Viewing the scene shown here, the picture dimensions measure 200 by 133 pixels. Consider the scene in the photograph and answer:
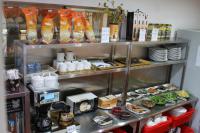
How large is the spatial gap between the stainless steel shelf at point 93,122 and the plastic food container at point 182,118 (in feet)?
2.26

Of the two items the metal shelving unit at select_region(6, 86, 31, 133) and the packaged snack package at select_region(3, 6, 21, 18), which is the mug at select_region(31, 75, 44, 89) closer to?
the metal shelving unit at select_region(6, 86, 31, 133)

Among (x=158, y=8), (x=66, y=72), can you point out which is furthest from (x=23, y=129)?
(x=158, y=8)

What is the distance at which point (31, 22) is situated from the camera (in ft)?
→ 5.90

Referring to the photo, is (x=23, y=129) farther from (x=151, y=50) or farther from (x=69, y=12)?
(x=151, y=50)

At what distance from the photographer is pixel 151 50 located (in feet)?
9.07

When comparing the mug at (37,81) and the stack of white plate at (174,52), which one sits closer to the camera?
the mug at (37,81)

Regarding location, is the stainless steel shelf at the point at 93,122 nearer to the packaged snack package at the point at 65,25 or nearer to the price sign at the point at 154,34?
the packaged snack package at the point at 65,25

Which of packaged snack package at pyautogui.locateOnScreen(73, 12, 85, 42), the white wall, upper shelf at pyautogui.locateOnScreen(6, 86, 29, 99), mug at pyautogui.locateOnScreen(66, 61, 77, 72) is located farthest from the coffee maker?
the white wall

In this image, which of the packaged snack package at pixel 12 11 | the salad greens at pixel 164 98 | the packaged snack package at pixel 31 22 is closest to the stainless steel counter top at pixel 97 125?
the salad greens at pixel 164 98

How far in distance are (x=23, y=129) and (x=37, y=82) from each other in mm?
370

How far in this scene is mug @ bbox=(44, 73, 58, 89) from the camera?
180 cm

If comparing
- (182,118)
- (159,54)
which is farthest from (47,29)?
(182,118)

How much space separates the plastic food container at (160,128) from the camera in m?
2.33

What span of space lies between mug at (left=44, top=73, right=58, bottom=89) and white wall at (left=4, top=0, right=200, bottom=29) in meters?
0.81
